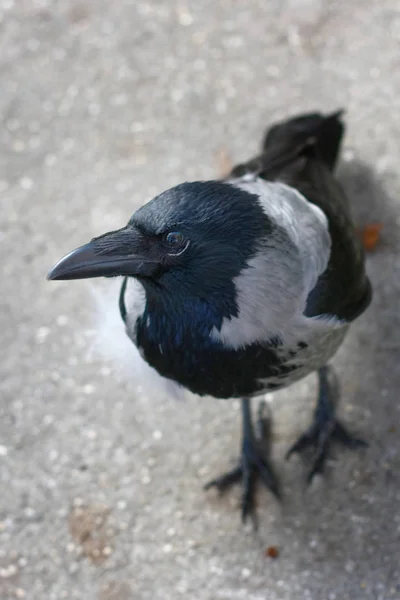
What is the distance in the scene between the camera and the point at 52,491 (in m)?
3.15

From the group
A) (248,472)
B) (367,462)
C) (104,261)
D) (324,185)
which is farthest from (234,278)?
(367,462)

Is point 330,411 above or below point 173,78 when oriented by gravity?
below

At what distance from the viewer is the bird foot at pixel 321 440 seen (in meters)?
3.03

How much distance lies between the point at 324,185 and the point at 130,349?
3.46 ft

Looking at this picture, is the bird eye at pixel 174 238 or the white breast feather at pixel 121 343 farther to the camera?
the white breast feather at pixel 121 343

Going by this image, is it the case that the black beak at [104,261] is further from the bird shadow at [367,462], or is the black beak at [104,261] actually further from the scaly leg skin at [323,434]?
the bird shadow at [367,462]

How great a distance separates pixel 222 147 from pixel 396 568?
247 centimetres

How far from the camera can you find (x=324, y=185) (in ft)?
9.65

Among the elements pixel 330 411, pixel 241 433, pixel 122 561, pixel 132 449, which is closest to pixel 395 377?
pixel 330 411

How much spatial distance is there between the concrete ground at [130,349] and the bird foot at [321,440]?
0.05 metres

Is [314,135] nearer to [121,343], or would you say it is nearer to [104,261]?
[121,343]

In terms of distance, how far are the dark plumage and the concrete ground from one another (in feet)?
2.45

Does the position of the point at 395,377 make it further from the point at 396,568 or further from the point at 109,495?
the point at 109,495

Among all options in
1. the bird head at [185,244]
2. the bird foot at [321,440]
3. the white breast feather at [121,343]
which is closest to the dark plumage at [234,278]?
the bird head at [185,244]
